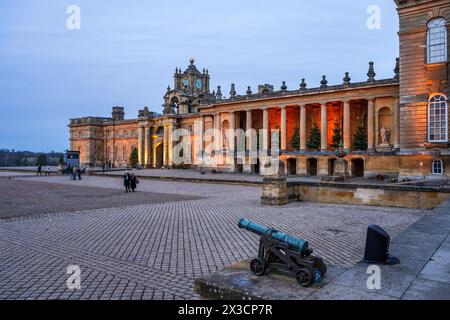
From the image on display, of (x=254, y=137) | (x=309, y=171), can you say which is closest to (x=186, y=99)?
(x=254, y=137)

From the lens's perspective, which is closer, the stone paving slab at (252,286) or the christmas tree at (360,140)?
the stone paving slab at (252,286)

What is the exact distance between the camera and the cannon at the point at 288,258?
484 centimetres

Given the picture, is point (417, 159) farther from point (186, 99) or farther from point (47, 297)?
point (186, 99)

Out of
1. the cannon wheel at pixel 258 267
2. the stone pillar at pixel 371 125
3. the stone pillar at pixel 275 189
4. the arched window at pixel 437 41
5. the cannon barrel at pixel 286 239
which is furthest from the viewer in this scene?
the stone pillar at pixel 371 125

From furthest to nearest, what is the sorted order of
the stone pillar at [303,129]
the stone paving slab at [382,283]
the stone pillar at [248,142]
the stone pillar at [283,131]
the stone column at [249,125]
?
the stone column at [249,125] → the stone pillar at [248,142] → the stone pillar at [283,131] → the stone pillar at [303,129] → the stone paving slab at [382,283]

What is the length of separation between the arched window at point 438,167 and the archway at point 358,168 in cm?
1475

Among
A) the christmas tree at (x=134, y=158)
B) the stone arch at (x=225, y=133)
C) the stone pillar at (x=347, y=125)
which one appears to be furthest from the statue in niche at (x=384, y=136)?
the christmas tree at (x=134, y=158)

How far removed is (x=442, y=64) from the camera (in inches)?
1083

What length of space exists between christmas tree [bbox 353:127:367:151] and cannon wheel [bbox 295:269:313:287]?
142 feet

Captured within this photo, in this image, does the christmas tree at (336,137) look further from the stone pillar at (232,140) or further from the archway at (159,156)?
the archway at (159,156)

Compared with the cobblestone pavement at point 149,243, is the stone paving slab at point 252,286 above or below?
above

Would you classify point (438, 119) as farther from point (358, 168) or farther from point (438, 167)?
point (358, 168)

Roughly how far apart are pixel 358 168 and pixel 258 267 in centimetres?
4184
